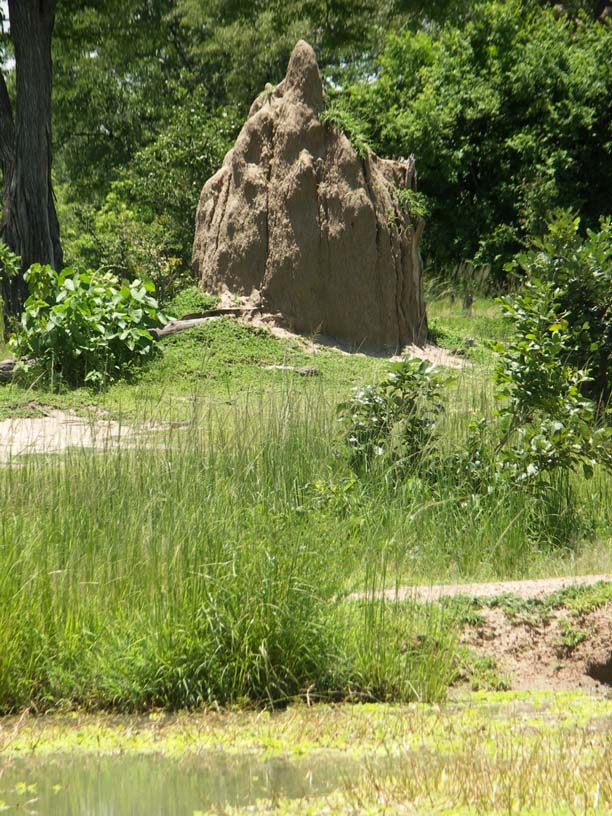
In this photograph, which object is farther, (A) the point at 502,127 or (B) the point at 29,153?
(A) the point at 502,127

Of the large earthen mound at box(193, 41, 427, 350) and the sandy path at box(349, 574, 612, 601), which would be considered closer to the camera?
the sandy path at box(349, 574, 612, 601)

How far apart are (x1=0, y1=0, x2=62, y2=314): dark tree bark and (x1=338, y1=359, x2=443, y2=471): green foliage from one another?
27.3 feet

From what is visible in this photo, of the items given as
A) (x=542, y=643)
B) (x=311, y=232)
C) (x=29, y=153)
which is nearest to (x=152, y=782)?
(x=542, y=643)

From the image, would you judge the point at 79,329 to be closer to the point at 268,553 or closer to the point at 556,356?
the point at 556,356

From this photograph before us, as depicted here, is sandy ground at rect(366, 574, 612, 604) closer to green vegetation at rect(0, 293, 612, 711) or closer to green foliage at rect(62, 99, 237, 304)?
green vegetation at rect(0, 293, 612, 711)

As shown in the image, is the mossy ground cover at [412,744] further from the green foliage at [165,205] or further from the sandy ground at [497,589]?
the green foliage at [165,205]

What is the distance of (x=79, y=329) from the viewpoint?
11.8 m

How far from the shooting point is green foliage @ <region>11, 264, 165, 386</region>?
464 inches

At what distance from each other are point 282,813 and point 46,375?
9559mm

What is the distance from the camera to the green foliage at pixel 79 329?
11781 mm

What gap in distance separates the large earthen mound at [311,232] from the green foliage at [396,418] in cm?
649

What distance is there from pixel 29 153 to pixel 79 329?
3647 mm

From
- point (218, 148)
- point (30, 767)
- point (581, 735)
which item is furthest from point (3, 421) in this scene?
point (218, 148)

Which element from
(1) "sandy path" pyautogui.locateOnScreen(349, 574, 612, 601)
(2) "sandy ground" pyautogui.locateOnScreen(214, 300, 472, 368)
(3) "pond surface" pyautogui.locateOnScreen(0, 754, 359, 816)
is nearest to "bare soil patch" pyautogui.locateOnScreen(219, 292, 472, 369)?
(2) "sandy ground" pyautogui.locateOnScreen(214, 300, 472, 368)
